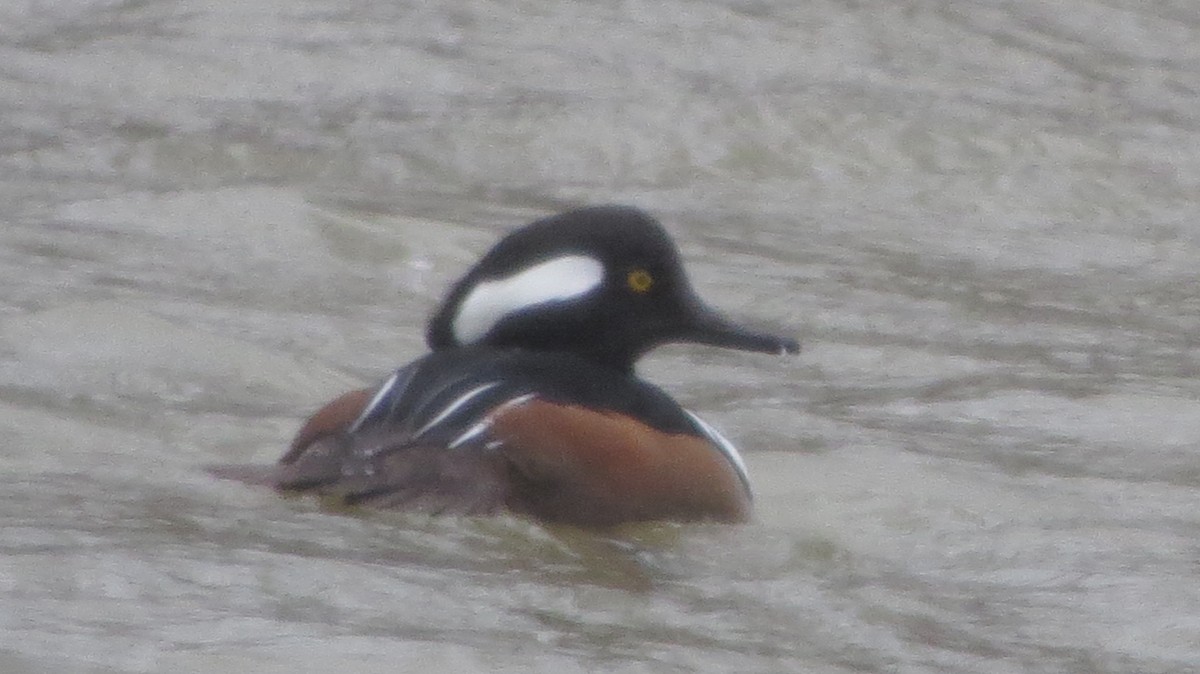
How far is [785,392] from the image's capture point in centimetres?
884

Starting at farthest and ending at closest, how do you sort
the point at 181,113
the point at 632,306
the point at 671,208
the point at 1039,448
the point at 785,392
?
the point at 181,113
the point at 671,208
the point at 785,392
the point at 1039,448
the point at 632,306

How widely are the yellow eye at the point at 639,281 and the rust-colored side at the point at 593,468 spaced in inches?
17.8

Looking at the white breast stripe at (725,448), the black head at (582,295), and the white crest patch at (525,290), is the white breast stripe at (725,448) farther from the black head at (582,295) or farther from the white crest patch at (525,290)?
the white crest patch at (525,290)

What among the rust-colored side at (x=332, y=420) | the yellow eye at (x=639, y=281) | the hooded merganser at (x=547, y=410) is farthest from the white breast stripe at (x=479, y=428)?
the yellow eye at (x=639, y=281)

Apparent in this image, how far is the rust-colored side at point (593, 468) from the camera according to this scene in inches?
248

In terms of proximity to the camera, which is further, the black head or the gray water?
the black head

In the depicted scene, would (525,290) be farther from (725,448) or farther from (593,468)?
(725,448)

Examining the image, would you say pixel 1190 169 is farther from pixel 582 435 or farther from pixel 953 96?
pixel 582 435

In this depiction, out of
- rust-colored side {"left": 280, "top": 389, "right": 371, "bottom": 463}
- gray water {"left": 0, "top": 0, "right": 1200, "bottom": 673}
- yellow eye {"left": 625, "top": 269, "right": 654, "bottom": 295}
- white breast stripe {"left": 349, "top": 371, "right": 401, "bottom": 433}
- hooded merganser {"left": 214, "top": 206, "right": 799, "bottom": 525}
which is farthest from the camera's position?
yellow eye {"left": 625, "top": 269, "right": 654, "bottom": 295}

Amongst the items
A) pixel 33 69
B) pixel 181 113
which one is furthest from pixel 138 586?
pixel 33 69

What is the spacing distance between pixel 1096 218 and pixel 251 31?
4661 millimetres

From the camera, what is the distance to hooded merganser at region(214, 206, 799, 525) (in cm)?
627

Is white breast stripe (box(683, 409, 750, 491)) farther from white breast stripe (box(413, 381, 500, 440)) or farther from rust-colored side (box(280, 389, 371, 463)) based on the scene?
rust-colored side (box(280, 389, 371, 463))

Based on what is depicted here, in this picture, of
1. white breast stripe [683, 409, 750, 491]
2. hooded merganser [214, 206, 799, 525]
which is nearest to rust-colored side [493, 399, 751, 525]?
hooded merganser [214, 206, 799, 525]
